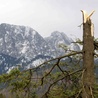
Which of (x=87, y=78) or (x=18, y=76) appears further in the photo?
(x=18, y=76)

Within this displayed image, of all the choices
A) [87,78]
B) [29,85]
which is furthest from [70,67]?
[87,78]

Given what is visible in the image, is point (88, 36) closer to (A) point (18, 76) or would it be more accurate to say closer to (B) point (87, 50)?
(B) point (87, 50)

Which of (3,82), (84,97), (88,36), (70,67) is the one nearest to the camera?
(84,97)

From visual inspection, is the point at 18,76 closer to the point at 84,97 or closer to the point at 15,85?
the point at 15,85

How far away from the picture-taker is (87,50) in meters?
8.19

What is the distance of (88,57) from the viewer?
8.13 meters

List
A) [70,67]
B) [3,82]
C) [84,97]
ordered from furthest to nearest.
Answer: [70,67] → [3,82] → [84,97]

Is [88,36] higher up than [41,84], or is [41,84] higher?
[88,36]

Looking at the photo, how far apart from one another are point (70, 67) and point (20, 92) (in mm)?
8552

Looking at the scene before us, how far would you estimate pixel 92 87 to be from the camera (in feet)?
25.6

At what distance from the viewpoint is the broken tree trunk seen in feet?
25.6

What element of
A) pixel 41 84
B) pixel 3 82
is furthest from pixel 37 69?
pixel 3 82

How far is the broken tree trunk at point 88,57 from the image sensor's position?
25.6ft

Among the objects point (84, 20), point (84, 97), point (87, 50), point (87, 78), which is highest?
point (84, 20)
